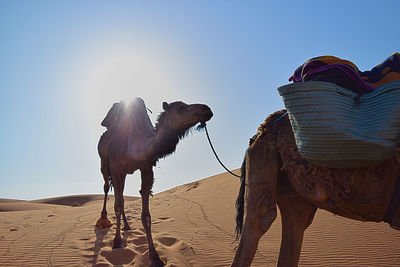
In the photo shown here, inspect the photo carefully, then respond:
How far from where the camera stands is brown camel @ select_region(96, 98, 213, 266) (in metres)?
5.24

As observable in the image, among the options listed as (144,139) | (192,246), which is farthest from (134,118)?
(192,246)

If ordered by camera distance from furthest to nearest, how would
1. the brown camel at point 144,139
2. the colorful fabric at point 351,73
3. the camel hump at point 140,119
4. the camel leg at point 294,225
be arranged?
the camel hump at point 140,119
the brown camel at point 144,139
the camel leg at point 294,225
the colorful fabric at point 351,73

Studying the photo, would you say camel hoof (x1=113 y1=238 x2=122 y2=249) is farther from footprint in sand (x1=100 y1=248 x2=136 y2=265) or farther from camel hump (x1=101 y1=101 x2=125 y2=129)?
camel hump (x1=101 y1=101 x2=125 y2=129)

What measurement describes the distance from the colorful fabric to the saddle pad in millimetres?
197

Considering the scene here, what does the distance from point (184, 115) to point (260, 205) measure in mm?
2485

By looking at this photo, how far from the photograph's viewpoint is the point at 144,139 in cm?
614

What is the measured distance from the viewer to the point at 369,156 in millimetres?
2418

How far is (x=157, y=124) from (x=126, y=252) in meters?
2.48

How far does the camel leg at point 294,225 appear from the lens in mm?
3195

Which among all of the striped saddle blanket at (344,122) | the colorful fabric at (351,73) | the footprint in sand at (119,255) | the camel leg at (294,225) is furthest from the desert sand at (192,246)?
the colorful fabric at (351,73)

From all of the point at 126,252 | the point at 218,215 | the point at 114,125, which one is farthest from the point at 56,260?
the point at 218,215

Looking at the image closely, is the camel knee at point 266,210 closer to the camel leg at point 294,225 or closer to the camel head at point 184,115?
the camel leg at point 294,225

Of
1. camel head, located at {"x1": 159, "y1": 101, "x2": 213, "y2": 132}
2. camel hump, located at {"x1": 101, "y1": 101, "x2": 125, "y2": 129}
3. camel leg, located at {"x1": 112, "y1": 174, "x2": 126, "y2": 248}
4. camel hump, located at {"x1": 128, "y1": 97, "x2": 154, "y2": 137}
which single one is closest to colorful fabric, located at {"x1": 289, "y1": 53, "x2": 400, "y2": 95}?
camel head, located at {"x1": 159, "y1": 101, "x2": 213, "y2": 132}

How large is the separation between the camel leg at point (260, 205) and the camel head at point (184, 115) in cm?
203
